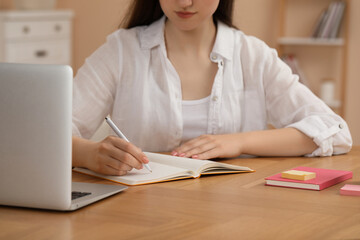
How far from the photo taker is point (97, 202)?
1189 millimetres

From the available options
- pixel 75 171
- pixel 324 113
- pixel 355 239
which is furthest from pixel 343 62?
pixel 355 239

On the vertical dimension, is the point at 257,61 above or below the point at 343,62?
above

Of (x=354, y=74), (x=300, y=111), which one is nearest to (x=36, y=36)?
(x=354, y=74)

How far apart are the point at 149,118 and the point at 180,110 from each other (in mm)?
107

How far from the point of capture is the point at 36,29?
457 cm

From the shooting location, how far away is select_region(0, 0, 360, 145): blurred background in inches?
167

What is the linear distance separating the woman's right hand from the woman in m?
0.40

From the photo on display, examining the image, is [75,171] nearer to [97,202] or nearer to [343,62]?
[97,202]

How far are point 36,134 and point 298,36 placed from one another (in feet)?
11.9

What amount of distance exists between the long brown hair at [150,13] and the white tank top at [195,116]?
31cm

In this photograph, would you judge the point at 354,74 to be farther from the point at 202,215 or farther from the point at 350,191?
the point at 202,215

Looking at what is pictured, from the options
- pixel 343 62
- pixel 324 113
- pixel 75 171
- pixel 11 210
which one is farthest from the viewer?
pixel 343 62

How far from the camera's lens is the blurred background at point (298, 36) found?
13.9ft

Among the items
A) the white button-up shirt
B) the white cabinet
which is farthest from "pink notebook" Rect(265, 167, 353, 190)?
the white cabinet
